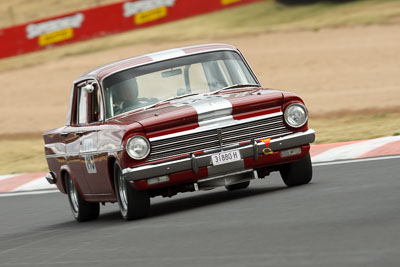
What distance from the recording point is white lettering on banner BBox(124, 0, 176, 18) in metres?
34.3

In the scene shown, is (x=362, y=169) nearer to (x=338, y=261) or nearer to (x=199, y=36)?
(x=338, y=261)

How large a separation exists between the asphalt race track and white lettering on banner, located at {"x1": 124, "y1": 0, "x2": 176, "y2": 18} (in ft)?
78.6

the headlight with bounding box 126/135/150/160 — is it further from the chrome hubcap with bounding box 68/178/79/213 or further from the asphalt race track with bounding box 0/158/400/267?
the chrome hubcap with bounding box 68/178/79/213

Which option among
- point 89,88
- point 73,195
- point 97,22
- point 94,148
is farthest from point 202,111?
point 97,22

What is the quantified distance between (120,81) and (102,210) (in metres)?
2.24

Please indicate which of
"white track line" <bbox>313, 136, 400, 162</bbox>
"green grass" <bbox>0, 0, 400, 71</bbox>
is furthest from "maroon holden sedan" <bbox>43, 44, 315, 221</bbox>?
"green grass" <bbox>0, 0, 400, 71</bbox>

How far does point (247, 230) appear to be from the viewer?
7047 millimetres

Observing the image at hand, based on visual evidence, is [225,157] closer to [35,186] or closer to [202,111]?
[202,111]

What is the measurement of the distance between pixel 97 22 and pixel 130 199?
26.0 m

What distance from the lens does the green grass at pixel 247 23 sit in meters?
28.7

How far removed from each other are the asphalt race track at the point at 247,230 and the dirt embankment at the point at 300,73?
909 cm

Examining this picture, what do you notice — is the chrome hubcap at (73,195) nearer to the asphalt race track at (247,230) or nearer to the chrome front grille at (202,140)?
the asphalt race track at (247,230)

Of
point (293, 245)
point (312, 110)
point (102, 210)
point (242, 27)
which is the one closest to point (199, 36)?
point (242, 27)

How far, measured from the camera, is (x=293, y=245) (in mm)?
6105
